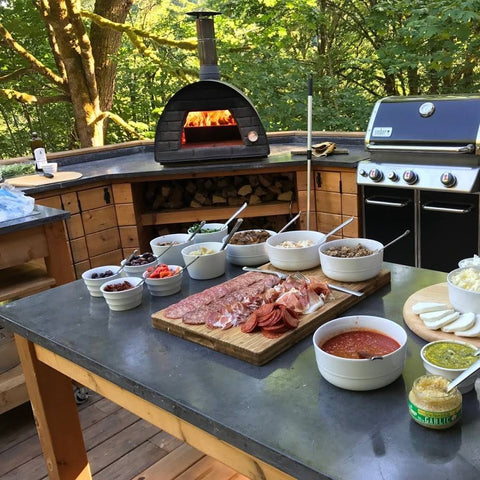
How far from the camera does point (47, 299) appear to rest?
1.75 m

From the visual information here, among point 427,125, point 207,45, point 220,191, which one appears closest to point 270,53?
point 207,45

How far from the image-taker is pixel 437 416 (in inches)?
36.5

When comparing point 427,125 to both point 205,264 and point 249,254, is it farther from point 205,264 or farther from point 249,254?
point 205,264

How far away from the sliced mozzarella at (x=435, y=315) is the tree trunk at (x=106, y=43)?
654cm

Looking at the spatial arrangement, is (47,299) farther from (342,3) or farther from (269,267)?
(342,3)

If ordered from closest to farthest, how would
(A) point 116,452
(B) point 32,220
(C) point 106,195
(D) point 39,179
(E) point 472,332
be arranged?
1. (E) point 472,332
2. (A) point 116,452
3. (B) point 32,220
4. (D) point 39,179
5. (C) point 106,195

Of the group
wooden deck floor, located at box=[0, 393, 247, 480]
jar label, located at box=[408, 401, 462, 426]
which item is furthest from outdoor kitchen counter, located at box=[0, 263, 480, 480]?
wooden deck floor, located at box=[0, 393, 247, 480]

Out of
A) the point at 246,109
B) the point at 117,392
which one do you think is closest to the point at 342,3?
the point at 246,109

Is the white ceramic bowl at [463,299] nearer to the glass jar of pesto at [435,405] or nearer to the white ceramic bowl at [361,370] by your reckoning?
the white ceramic bowl at [361,370]

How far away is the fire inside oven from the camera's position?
4250mm

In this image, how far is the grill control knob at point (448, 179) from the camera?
303cm

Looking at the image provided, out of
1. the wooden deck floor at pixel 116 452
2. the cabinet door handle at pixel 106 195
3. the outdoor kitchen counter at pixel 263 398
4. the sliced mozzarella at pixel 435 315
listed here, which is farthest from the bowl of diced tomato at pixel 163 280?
the cabinet door handle at pixel 106 195

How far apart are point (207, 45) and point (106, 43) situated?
3464 mm

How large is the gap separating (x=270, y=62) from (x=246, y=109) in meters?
3.24
